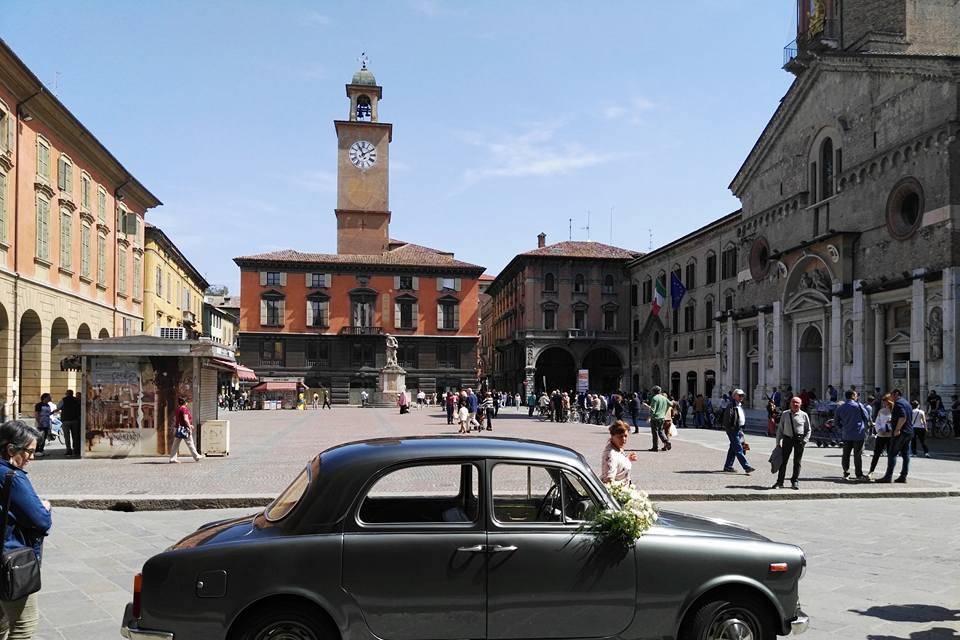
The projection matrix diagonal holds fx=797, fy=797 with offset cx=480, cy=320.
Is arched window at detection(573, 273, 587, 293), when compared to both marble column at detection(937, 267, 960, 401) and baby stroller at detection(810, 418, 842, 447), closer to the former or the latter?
marble column at detection(937, 267, 960, 401)

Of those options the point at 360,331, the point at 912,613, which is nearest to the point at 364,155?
the point at 360,331

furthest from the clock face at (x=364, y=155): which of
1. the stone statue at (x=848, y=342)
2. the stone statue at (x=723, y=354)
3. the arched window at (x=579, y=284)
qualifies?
the stone statue at (x=848, y=342)

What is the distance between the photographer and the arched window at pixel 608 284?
64.8m

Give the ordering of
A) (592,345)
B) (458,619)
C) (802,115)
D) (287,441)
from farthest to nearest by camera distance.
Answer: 1. (592,345)
2. (802,115)
3. (287,441)
4. (458,619)

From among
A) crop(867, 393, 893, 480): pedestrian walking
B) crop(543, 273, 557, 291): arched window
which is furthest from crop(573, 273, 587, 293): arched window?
crop(867, 393, 893, 480): pedestrian walking

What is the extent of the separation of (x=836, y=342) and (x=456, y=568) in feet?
102

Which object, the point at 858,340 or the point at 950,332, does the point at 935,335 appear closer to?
the point at 950,332

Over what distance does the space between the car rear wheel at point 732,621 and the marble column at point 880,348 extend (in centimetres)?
2777

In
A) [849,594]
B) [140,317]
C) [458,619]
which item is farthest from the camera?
[140,317]

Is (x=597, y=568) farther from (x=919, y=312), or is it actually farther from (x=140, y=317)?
(x=140, y=317)

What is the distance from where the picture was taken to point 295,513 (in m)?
4.66

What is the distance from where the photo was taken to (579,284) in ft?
212

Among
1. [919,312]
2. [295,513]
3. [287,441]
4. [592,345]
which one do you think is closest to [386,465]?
[295,513]

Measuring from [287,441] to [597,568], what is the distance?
19317 millimetres
